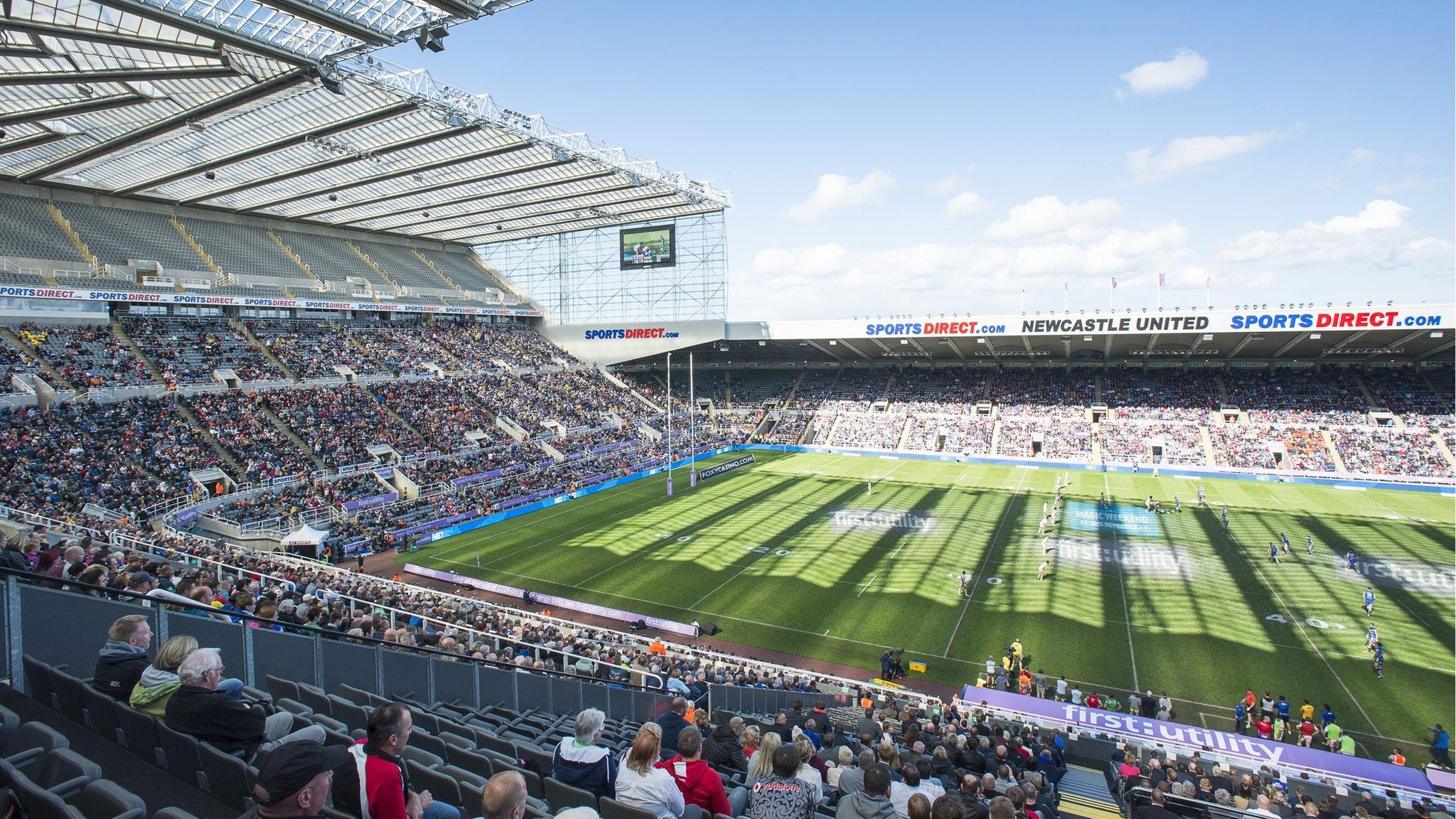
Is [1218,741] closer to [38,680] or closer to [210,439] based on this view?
[38,680]

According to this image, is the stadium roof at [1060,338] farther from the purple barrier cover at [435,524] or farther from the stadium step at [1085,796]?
the stadium step at [1085,796]

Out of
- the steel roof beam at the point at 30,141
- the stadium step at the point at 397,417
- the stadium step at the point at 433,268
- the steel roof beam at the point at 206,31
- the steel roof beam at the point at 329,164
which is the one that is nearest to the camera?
the steel roof beam at the point at 206,31

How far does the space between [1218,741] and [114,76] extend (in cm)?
3615

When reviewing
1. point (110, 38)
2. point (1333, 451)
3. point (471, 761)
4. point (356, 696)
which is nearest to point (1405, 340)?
point (1333, 451)

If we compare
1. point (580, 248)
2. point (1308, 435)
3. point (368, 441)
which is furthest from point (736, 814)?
point (580, 248)

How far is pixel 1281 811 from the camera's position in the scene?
959 cm

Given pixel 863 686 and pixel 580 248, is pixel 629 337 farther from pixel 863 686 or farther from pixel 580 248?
pixel 863 686

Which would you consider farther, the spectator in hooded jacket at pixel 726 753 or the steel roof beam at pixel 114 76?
the steel roof beam at pixel 114 76

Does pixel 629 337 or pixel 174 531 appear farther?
pixel 629 337

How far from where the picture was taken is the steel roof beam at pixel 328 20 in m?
20.6

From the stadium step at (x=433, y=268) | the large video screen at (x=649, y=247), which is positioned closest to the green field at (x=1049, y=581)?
the large video screen at (x=649, y=247)

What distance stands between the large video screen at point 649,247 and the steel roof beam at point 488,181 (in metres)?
14.7

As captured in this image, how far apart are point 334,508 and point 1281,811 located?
108 feet

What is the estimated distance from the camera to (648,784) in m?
4.38
